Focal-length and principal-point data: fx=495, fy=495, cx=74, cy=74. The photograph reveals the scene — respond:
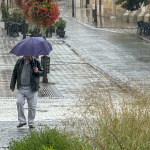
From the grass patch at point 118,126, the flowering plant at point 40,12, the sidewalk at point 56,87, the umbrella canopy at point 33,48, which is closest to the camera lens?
the grass patch at point 118,126

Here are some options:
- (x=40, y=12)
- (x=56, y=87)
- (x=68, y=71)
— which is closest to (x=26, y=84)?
(x=56, y=87)

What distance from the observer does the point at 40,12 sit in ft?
63.8

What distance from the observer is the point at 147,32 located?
106ft

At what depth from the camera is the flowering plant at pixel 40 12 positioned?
1942 centimetres

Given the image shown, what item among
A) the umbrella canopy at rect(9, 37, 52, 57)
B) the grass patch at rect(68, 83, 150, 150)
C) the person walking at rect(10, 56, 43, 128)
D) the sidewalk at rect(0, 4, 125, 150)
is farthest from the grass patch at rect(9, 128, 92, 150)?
the umbrella canopy at rect(9, 37, 52, 57)

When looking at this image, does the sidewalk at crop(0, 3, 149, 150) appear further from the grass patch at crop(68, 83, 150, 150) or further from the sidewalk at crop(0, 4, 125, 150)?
the grass patch at crop(68, 83, 150, 150)

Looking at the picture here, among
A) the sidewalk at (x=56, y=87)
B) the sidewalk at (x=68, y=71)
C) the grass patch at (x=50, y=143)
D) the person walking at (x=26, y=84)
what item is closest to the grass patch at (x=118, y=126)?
the grass patch at (x=50, y=143)

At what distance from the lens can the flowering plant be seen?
63.7ft

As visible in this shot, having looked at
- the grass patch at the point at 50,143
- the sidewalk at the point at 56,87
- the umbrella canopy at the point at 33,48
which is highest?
the umbrella canopy at the point at 33,48

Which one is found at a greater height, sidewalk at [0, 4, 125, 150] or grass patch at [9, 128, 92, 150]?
grass patch at [9, 128, 92, 150]

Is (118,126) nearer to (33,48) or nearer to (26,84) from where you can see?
(26,84)

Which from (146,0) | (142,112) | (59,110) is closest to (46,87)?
(59,110)

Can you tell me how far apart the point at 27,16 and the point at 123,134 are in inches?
542

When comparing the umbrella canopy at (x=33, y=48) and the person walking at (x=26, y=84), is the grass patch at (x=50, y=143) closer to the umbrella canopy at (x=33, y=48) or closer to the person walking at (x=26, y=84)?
the person walking at (x=26, y=84)
